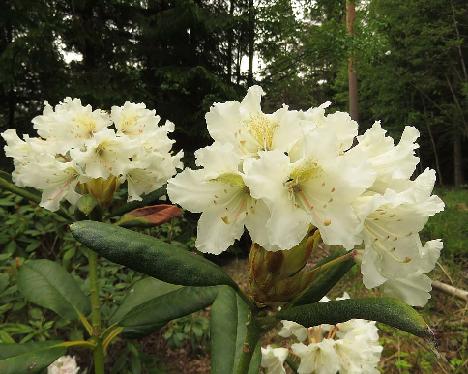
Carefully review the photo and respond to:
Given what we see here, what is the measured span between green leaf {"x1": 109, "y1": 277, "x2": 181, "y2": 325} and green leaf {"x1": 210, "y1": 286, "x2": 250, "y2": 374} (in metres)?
0.42

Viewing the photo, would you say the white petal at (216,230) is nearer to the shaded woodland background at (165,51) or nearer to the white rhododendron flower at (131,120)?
the white rhododendron flower at (131,120)

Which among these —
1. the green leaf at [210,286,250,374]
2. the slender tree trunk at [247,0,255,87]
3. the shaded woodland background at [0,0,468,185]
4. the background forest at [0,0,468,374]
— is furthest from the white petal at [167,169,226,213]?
the slender tree trunk at [247,0,255,87]

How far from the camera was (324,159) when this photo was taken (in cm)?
68

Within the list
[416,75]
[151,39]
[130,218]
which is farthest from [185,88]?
[416,75]

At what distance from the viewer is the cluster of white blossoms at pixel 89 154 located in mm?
1188

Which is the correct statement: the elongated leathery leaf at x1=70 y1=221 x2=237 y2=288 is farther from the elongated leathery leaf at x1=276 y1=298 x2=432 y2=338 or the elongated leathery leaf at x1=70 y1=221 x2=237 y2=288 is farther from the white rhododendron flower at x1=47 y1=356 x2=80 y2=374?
the white rhododendron flower at x1=47 y1=356 x2=80 y2=374

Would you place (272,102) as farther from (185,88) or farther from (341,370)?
(341,370)

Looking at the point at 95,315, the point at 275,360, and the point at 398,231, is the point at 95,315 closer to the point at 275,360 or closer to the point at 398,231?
the point at 275,360

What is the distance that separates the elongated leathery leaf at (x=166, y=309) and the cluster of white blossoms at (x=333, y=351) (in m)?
0.40

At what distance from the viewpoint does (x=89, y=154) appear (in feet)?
3.77

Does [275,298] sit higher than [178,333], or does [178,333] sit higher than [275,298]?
[275,298]

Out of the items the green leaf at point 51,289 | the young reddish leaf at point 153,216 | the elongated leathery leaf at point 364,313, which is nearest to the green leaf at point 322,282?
the elongated leathery leaf at point 364,313

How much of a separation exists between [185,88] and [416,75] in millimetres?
7732

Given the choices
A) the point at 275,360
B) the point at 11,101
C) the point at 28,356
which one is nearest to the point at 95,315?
the point at 28,356
